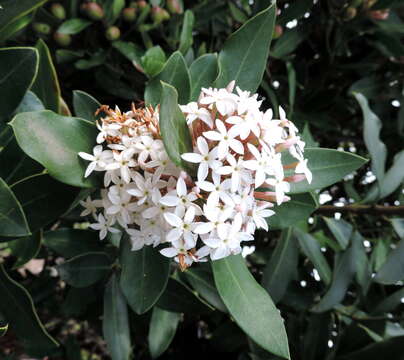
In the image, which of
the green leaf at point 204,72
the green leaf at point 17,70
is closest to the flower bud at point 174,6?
the green leaf at point 204,72

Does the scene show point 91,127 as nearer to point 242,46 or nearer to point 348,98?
point 242,46

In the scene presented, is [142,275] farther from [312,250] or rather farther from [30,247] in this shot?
[312,250]

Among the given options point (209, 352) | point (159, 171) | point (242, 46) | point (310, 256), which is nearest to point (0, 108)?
point (159, 171)

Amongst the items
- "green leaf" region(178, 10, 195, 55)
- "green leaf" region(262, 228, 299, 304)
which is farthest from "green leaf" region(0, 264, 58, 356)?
"green leaf" region(178, 10, 195, 55)

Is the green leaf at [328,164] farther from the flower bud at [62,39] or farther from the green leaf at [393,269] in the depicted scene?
the flower bud at [62,39]

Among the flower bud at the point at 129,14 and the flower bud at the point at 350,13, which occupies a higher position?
the flower bud at the point at 129,14

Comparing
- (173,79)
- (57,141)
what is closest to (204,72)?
(173,79)
